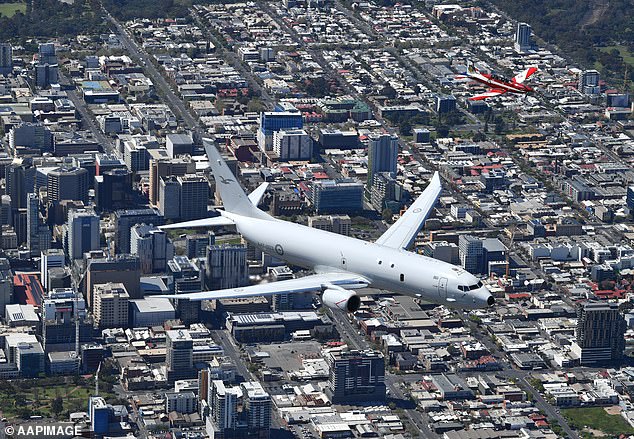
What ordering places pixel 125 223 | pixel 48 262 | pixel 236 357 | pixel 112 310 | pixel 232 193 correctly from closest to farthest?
pixel 232 193, pixel 236 357, pixel 112 310, pixel 48 262, pixel 125 223

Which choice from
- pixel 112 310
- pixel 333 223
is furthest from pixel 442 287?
pixel 333 223

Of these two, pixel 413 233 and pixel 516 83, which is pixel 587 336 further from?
pixel 413 233

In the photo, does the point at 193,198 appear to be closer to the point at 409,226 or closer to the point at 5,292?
the point at 5,292

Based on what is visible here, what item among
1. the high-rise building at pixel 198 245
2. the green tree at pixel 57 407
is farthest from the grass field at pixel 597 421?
the high-rise building at pixel 198 245

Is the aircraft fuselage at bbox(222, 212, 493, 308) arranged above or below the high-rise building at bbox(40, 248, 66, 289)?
above

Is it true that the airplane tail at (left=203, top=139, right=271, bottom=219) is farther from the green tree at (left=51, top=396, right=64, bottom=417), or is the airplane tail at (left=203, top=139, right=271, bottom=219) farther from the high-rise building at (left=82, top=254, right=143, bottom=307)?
the high-rise building at (left=82, top=254, right=143, bottom=307)

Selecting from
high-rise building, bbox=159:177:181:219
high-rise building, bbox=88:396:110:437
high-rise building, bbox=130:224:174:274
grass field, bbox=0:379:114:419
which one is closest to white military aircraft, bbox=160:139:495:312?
high-rise building, bbox=88:396:110:437

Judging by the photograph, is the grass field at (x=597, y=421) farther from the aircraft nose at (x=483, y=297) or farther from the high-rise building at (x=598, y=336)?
the aircraft nose at (x=483, y=297)
